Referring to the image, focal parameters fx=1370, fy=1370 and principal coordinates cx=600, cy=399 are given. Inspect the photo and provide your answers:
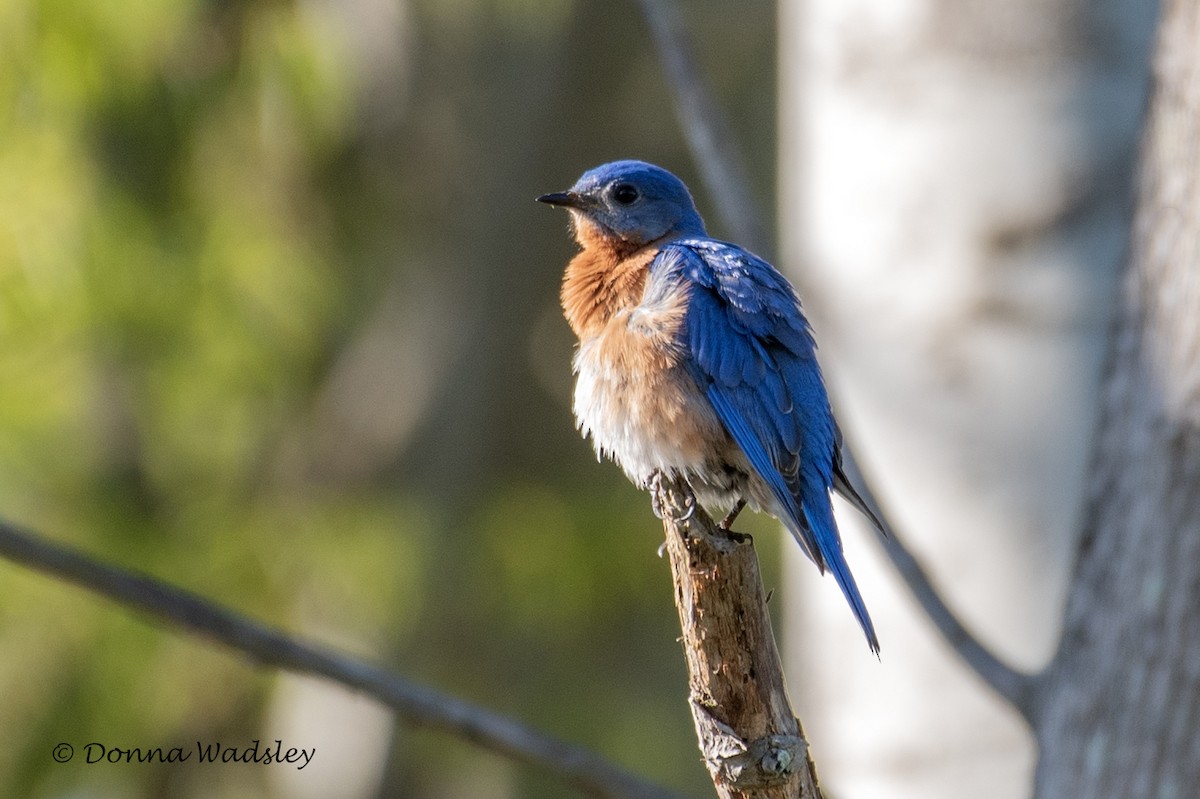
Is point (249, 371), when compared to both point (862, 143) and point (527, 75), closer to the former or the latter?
point (527, 75)

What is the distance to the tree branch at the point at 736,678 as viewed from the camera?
2.79m

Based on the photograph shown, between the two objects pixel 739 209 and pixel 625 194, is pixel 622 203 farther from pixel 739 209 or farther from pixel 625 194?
pixel 739 209

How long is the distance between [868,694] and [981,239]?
145 centimetres

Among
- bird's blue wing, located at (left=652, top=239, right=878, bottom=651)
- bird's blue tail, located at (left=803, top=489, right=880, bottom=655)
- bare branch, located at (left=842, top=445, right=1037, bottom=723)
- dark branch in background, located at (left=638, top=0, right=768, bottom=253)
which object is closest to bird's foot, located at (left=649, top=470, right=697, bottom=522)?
bird's blue wing, located at (left=652, top=239, right=878, bottom=651)

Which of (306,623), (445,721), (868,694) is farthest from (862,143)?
(306,623)

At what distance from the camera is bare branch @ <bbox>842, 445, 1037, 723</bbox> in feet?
11.6

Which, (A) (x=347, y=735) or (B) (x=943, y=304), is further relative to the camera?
(A) (x=347, y=735)

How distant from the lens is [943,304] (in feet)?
13.8

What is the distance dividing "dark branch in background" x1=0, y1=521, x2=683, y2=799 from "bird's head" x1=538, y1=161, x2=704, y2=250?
1.66 m

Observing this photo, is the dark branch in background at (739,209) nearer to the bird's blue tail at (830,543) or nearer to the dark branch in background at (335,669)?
the bird's blue tail at (830,543)

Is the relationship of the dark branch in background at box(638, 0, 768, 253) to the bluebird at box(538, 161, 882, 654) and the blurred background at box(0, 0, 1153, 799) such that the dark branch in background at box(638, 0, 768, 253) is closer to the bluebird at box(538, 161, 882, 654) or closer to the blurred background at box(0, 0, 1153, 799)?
the bluebird at box(538, 161, 882, 654)

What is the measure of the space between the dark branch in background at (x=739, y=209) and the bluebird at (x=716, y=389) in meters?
0.20

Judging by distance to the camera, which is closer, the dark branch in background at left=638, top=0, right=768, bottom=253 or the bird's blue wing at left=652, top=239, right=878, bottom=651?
the bird's blue wing at left=652, top=239, right=878, bottom=651

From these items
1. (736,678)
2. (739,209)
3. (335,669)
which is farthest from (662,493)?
(739,209)
